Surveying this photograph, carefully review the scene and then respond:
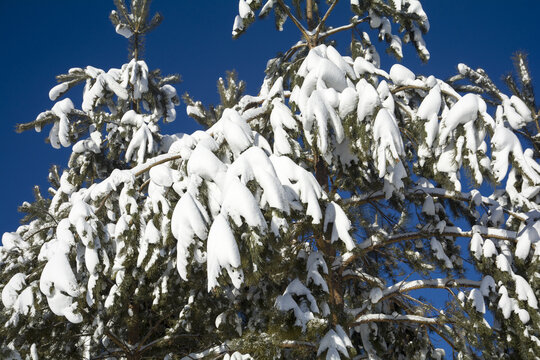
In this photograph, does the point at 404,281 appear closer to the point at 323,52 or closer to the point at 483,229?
the point at 483,229

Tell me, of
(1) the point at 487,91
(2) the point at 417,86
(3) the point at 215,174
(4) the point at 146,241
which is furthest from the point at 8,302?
(1) the point at 487,91

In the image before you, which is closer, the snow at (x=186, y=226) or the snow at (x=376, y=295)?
the snow at (x=186, y=226)

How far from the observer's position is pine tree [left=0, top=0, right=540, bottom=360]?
3.88 meters

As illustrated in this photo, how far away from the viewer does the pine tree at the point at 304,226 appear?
12.7 feet

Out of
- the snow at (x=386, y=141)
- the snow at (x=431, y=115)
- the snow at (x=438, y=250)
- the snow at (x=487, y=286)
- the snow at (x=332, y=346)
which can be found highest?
the snow at (x=431, y=115)

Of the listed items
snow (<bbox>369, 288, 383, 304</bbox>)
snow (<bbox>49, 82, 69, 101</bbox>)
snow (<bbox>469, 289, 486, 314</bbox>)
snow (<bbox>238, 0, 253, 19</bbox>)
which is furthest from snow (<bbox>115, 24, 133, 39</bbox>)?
snow (<bbox>469, 289, 486, 314</bbox>)

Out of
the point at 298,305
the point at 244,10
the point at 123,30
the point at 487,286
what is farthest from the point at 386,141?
the point at 123,30

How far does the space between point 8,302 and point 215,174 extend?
2.14m

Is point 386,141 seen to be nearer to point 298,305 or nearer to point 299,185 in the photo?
point 299,185

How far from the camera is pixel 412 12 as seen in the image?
6.61 meters

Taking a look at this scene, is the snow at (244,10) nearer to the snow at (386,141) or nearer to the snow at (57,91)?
the snow at (386,141)

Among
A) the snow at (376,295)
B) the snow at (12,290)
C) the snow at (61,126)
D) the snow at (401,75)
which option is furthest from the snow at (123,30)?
the snow at (376,295)

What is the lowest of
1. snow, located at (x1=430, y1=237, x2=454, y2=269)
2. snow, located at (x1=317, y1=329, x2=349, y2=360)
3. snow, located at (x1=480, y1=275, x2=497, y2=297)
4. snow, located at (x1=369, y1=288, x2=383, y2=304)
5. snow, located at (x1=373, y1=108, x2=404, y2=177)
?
snow, located at (x1=317, y1=329, x2=349, y2=360)

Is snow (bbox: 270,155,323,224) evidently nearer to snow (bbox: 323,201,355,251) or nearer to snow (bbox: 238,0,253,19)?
snow (bbox: 323,201,355,251)
